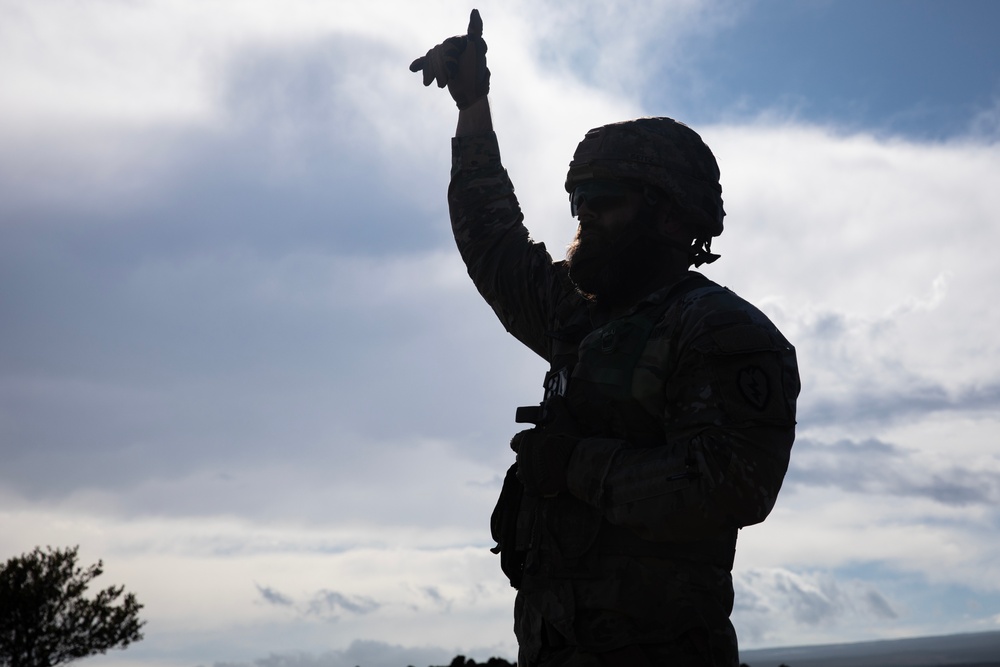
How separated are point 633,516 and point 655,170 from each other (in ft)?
6.08

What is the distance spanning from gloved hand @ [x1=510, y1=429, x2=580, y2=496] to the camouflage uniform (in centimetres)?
6

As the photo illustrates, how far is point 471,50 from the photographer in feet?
23.8

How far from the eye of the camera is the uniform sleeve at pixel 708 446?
490 cm

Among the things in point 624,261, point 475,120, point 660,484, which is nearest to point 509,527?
point 660,484

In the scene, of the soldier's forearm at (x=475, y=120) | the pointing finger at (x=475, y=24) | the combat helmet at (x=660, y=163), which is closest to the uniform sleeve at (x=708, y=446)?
the combat helmet at (x=660, y=163)

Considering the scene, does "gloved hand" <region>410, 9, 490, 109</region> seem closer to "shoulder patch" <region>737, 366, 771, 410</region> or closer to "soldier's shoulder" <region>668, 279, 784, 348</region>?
"soldier's shoulder" <region>668, 279, 784, 348</region>

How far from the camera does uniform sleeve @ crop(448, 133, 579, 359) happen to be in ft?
22.1

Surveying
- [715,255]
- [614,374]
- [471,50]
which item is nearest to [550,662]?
[614,374]

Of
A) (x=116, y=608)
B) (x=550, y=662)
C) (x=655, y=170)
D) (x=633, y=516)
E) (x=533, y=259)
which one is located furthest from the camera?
(x=116, y=608)

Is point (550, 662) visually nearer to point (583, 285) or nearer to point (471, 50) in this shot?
point (583, 285)

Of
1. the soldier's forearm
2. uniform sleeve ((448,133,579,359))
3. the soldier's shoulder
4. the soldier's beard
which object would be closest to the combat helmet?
the soldier's beard

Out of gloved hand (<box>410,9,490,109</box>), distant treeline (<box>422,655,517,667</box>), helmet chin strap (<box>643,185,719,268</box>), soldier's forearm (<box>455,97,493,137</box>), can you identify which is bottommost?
distant treeline (<box>422,655,517,667</box>)

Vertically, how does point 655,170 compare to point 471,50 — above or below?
below

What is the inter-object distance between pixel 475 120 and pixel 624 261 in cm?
190
